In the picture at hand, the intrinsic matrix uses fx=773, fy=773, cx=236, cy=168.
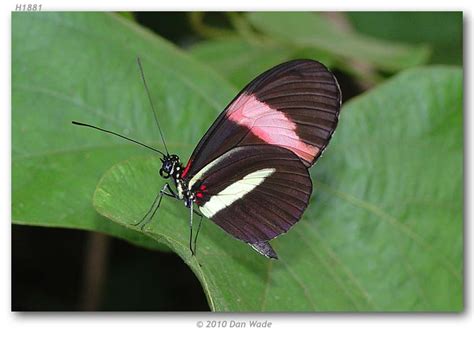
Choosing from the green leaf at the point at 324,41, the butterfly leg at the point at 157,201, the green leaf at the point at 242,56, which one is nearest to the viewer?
the butterfly leg at the point at 157,201

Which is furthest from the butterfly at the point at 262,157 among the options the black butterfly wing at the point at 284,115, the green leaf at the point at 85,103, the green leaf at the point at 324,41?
the green leaf at the point at 324,41

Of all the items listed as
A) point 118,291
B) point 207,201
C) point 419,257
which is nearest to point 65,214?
point 207,201

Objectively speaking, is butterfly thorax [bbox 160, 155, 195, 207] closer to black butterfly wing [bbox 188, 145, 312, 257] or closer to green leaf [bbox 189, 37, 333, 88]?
black butterfly wing [bbox 188, 145, 312, 257]

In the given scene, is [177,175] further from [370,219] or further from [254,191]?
[370,219]

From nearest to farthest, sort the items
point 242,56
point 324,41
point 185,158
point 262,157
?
1. point 262,157
2. point 185,158
3. point 324,41
4. point 242,56

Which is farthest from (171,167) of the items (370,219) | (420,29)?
(420,29)

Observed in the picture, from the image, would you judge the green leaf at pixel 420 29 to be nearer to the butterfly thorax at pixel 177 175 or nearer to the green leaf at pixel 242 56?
the green leaf at pixel 242 56

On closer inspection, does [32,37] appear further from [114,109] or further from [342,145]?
[342,145]
